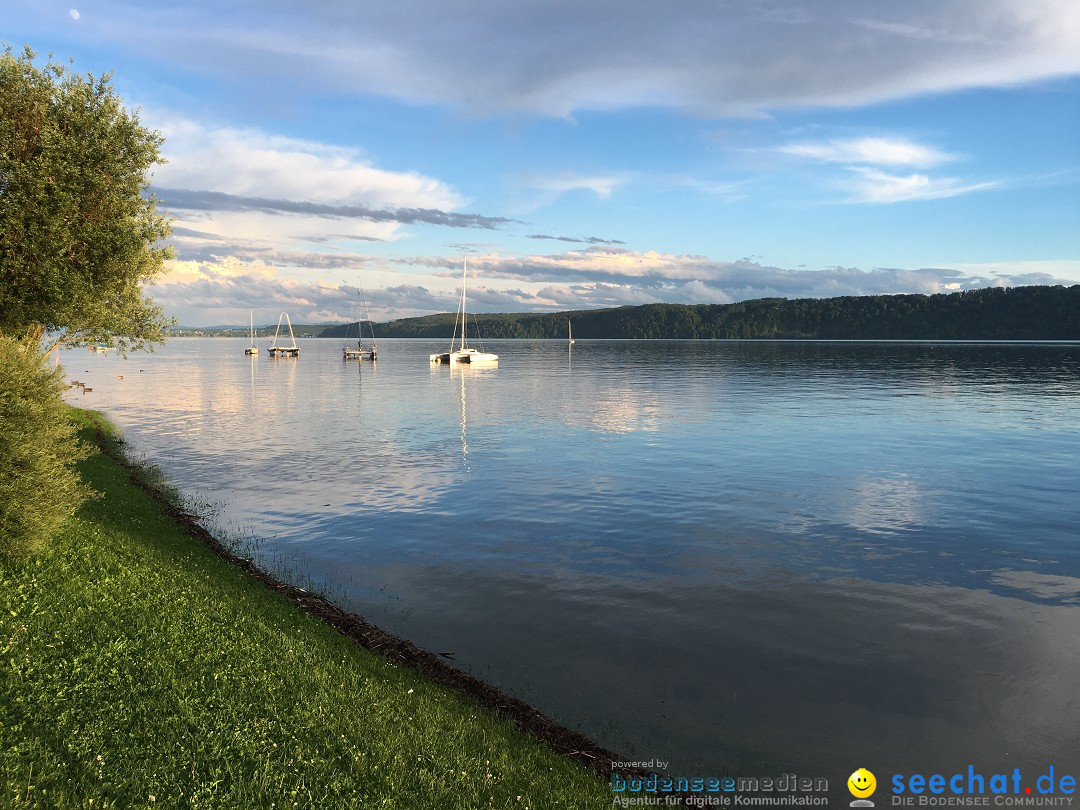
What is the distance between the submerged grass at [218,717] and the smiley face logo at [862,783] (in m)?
4.57

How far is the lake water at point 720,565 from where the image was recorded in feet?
47.7

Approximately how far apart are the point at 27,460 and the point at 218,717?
8.89 m

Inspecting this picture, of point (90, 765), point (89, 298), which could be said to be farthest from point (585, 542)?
point (89, 298)

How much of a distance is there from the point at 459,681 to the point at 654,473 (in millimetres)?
24984

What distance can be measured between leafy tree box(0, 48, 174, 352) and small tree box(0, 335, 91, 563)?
983cm

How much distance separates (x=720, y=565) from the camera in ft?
77.4

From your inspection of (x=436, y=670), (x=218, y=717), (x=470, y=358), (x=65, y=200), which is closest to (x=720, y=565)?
(x=436, y=670)

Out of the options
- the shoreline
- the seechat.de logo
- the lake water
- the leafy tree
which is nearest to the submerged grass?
the shoreline

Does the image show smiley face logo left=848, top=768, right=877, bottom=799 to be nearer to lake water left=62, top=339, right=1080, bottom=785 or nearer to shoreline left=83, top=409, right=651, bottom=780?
lake water left=62, top=339, right=1080, bottom=785

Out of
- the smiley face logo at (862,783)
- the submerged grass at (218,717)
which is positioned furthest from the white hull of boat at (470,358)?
the smiley face logo at (862,783)

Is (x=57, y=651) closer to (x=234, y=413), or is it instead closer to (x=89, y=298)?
(x=89, y=298)

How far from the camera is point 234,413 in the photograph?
70.6m

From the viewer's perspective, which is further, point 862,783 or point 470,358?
point 470,358

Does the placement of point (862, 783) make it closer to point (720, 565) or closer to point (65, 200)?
point (720, 565)
